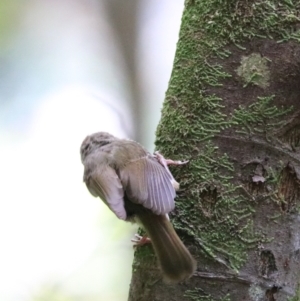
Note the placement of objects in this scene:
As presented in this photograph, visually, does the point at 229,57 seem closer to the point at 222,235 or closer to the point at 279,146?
the point at 279,146

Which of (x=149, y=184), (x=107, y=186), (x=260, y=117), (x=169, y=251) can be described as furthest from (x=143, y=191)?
(x=260, y=117)

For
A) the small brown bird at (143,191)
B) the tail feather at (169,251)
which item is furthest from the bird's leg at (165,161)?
the tail feather at (169,251)

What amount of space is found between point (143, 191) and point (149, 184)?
0.18ft

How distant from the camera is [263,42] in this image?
6.36 ft

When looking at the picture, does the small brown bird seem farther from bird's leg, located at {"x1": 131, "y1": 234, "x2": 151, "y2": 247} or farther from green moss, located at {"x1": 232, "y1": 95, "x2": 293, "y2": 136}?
green moss, located at {"x1": 232, "y1": 95, "x2": 293, "y2": 136}

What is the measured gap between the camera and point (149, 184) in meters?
2.10

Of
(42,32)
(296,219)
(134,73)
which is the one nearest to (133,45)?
(134,73)

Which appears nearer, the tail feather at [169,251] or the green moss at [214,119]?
the tail feather at [169,251]

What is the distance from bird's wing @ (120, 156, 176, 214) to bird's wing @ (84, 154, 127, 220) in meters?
0.03

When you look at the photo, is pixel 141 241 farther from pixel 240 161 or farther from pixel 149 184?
pixel 240 161

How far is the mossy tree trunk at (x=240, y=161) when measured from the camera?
1805 millimetres

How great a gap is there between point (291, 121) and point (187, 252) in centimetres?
57

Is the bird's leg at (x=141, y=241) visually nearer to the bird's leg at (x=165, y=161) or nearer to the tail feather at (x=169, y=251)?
the tail feather at (x=169, y=251)

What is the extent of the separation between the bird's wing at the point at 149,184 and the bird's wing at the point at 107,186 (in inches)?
1.3
